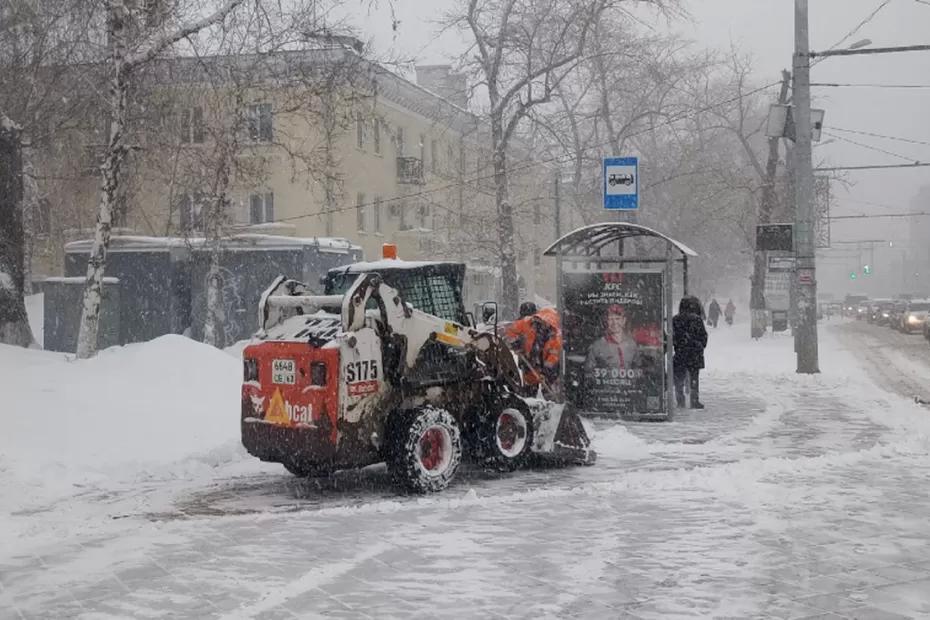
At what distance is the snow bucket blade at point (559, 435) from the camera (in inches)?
428

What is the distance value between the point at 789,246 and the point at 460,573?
17412 mm

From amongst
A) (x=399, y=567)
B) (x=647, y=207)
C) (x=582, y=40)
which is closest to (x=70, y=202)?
(x=582, y=40)

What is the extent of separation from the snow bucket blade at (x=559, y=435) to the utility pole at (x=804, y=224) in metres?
12.0

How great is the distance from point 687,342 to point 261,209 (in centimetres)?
2464

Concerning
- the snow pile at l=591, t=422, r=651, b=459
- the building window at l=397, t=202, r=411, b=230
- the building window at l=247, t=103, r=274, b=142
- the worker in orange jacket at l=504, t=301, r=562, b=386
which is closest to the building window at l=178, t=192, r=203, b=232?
the building window at l=247, t=103, r=274, b=142

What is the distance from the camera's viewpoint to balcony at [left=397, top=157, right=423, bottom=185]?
42.4m

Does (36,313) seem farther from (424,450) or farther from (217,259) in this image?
(424,450)

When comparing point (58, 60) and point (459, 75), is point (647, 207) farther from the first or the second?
point (58, 60)

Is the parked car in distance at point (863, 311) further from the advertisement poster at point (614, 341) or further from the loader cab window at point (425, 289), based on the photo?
the loader cab window at point (425, 289)

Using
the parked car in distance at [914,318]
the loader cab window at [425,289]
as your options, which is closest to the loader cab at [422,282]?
the loader cab window at [425,289]

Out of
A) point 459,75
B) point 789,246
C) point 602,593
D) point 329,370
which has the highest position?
point 459,75

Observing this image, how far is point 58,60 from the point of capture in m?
21.2

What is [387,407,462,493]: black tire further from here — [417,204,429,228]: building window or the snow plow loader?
[417,204,429,228]: building window

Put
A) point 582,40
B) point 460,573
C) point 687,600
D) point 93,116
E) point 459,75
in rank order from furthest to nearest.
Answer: point 459,75
point 582,40
point 93,116
point 460,573
point 687,600
